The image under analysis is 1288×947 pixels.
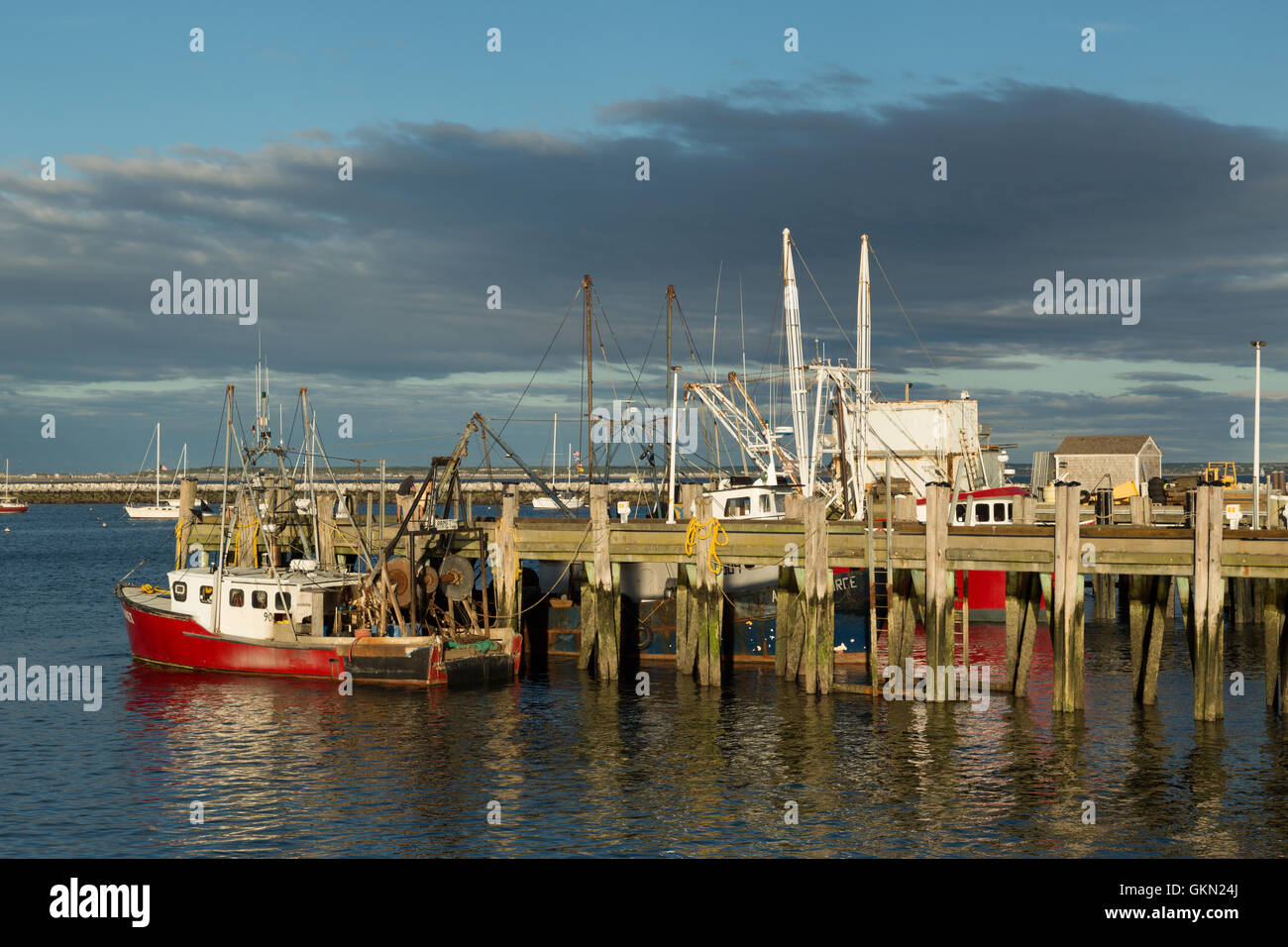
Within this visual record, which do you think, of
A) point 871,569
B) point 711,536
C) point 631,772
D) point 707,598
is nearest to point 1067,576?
point 871,569

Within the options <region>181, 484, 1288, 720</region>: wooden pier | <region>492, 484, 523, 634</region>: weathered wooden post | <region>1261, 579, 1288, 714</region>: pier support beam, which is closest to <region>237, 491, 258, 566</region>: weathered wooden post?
<region>181, 484, 1288, 720</region>: wooden pier

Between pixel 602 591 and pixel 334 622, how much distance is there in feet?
31.4

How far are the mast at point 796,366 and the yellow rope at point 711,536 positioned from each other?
1186cm

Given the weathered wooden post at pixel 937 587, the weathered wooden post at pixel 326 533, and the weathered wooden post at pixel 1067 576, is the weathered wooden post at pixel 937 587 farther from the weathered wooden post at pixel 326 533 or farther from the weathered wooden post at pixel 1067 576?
the weathered wooden post at pixel 326 533

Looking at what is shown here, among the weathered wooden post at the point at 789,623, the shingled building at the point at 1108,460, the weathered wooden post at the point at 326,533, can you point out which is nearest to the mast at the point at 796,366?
the weathered wooden post at the point at 789,623

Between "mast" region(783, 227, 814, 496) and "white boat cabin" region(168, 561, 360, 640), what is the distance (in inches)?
718

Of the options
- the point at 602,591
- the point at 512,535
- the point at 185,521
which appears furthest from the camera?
the point at 185,521

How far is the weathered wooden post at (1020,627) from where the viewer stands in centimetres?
3500

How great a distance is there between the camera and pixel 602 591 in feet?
123

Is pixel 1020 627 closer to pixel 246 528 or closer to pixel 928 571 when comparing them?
pixel 928 571

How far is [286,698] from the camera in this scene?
37.0 m

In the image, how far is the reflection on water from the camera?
2355 cm

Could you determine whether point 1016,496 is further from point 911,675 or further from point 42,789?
point 42,789

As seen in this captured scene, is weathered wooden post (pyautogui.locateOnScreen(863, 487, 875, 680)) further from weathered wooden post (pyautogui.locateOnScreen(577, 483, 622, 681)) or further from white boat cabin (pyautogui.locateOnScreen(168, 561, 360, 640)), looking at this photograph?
white boat cabin (pyautogui.locateOnScreen(168, 561, 360, 640))
